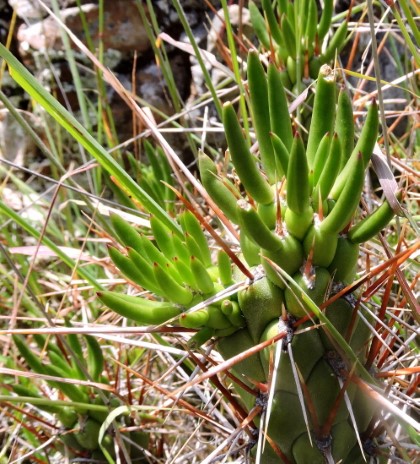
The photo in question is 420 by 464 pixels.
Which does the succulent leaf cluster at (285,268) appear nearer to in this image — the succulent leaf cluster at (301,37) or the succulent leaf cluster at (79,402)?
the succulent leaf cluster at (79,402)

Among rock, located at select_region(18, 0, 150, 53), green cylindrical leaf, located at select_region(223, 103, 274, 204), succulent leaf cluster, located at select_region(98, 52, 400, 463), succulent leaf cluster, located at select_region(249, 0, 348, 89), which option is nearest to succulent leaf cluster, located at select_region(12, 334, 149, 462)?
succulent leaf cluster, located at select_region(98, 52, 400, 463)

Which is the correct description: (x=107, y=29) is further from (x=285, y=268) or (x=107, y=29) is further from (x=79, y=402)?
(x=285, y=268)

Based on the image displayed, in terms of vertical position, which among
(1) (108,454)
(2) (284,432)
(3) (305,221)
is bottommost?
(1) (108,454)

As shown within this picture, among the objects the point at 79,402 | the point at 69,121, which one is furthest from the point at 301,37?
the point at 79,402

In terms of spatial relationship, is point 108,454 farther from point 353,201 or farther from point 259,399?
point 353,201

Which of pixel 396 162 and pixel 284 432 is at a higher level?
pixel 396 162

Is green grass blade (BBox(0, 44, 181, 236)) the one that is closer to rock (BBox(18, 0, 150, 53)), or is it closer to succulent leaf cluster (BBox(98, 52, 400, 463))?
succulent leaf cluster (BBox(98, 52, 400, 463))

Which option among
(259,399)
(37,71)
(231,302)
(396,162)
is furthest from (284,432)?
Answer: (37,71)
